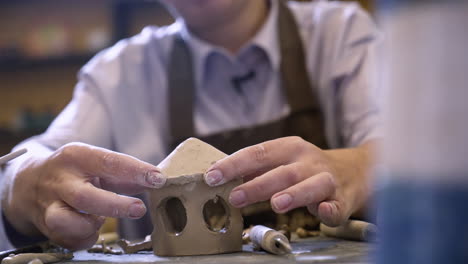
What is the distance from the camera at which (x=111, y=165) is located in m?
0.77

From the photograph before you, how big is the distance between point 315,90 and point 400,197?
3.65ft

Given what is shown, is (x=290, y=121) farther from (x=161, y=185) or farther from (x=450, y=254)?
(x=450, y=254)

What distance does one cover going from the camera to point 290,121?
1368 millimetres

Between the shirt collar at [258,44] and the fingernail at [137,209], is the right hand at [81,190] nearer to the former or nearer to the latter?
the fingernail at [137,209]

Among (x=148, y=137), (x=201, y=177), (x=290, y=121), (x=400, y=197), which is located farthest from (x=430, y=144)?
(x=148, y=137)

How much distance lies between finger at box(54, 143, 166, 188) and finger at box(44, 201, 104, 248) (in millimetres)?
62

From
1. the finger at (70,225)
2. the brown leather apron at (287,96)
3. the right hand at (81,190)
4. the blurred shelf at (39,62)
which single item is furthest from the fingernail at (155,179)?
the blurred shelf at (39,62)

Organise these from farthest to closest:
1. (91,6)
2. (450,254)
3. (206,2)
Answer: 1. (91,6)
2. (206,2)
3. (450,254)

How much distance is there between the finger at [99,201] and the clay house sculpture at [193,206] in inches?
→ 1.3

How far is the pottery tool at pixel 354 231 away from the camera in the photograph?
2.58 feet

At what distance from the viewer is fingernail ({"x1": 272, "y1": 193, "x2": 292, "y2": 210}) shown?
0.74 m

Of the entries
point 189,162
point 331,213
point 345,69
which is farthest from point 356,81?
point 189,162

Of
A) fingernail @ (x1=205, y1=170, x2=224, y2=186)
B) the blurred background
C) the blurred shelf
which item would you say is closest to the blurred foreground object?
fingernail @ (x1=205, y1=170, x2=224, y2=186)

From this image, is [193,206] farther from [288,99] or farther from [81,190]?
[288,99]
